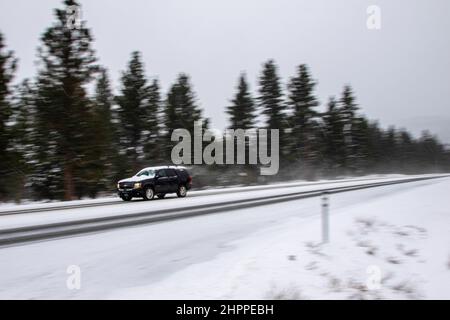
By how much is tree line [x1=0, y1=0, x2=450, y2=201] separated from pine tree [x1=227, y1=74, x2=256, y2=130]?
13 cm

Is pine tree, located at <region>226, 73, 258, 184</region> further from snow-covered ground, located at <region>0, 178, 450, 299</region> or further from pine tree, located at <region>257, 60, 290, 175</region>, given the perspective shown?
snow-covered ground, located at <region>0, 178, 450, 299</region>

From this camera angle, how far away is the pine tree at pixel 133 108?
135 ft

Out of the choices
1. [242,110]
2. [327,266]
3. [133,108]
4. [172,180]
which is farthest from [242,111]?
[327,266]

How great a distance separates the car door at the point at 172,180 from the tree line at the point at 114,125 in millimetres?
9073

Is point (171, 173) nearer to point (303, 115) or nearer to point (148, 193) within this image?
point (148, 193)

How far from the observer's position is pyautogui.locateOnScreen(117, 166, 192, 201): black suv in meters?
21.0

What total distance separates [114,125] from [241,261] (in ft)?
115

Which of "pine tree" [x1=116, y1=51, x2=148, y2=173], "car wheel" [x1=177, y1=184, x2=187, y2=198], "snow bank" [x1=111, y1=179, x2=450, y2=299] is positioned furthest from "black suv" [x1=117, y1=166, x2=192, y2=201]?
"pine tree" [x1=116, y1=51, x2=148, y2=173]

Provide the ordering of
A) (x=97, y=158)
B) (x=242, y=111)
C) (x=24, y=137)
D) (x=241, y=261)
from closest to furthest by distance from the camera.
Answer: (x=241, y=261)
(x=24, y=137)
(x=97, y=158)
(x=242, y=111)

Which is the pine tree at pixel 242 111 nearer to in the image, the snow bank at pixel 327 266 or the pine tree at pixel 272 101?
the pine tree at pixel 272 101

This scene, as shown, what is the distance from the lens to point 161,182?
2220 centimetres

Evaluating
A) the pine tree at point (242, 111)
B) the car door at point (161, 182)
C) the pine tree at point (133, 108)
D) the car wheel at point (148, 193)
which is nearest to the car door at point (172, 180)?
the car door at point (161, 182)
